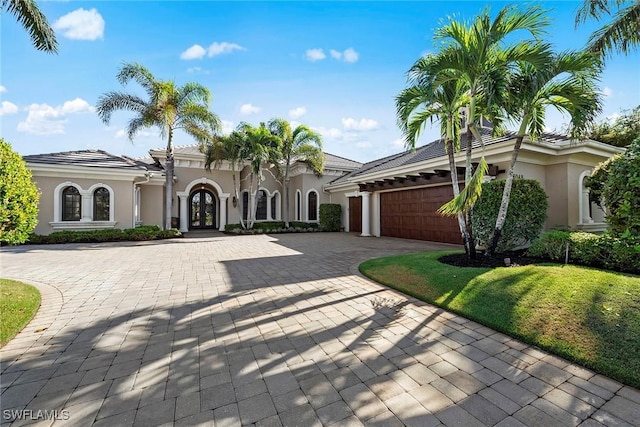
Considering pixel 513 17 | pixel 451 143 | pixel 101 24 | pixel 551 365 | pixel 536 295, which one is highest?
pixel 101 24

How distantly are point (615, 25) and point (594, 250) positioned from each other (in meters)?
9.24

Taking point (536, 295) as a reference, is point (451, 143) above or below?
above

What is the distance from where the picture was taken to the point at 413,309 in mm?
4559

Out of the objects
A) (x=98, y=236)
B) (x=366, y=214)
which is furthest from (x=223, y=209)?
(x=366, y=214)

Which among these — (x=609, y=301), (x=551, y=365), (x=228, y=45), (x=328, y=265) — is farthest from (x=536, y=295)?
(x=228, y=45)

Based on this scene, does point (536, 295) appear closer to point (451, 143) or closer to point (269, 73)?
point (451, 143)

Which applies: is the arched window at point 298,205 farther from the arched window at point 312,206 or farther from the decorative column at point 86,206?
the decorative column at point 86,206

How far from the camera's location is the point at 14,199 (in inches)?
224

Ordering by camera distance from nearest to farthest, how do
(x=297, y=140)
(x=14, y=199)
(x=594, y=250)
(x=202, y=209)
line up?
(x=14, y=199) → (x=594, y=250) → (x=297, y=140) → (x=202, y=209)

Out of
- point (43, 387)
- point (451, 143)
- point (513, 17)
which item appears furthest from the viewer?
point (451, 143)

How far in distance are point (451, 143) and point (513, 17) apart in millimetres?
2697

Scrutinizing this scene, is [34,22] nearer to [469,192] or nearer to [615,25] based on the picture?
[469,192]

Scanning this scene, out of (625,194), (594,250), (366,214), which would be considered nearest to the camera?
(625,194)

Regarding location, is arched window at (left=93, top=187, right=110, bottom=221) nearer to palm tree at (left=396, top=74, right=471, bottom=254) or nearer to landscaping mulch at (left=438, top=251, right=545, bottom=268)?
palm tree at (left=396, top=74, right=471, bottom=254)
